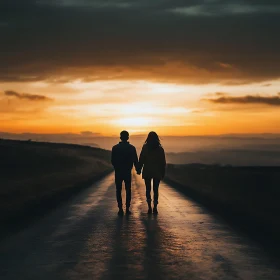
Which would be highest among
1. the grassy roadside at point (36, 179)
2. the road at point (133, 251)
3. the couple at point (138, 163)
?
the couple at point (138, 163)

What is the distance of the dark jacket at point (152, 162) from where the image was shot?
16.2m

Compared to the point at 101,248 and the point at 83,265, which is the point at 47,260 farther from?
the point at 101,248

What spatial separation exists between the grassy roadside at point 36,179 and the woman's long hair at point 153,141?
409cm

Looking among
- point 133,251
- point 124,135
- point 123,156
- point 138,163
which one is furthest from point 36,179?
point 133,251

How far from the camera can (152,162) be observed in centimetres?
1628

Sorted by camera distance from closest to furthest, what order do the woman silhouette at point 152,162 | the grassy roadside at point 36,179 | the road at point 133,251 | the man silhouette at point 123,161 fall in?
1. the road at point 133,251
2. the man silhouette at point 123,161
3. the woman silhouette at point 152,162
4. the grassy roadside at point 36,179

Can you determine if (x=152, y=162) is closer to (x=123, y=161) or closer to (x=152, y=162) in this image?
(x=152, y=162)

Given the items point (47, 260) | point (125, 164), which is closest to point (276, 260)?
point (47, 260)

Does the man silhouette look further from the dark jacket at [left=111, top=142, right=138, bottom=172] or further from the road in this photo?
the road

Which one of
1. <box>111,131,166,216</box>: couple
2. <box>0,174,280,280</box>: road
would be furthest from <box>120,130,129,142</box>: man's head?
<box>0,174,280,280</box>: road

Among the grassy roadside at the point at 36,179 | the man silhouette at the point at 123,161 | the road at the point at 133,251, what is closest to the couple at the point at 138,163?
the man silhouette at the point at 123,161

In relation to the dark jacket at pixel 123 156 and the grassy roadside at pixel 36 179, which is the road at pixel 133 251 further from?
the grassy roadside at pixel 36 179

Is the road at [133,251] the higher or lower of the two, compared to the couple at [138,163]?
lower

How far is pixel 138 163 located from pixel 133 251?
7.01 metres
